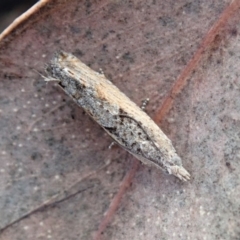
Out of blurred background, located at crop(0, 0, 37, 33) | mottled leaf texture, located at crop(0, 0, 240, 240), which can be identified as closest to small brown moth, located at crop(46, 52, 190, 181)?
mottled leaf texture, located at crop(0, 0, 240, 240)

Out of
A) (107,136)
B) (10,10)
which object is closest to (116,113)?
(107,136)

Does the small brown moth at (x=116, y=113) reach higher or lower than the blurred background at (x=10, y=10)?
higher

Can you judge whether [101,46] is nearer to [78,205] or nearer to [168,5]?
[168,5]

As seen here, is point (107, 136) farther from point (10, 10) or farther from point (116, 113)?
point (10, 10)

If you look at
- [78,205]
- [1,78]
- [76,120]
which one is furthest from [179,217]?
[1,78]

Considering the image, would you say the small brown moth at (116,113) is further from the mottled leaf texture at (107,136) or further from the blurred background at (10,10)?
the blurred background at (10,10)

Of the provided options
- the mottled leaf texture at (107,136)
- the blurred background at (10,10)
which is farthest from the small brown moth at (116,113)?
the blurred background at (10,10)
